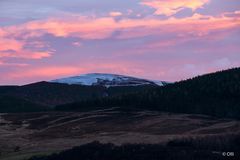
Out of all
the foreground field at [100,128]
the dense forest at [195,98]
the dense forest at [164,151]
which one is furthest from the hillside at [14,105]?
the dense forest at [164,151]

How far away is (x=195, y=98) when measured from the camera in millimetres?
94250

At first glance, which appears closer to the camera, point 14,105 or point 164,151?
point 164,151

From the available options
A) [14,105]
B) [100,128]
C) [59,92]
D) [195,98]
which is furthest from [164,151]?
[59,92]

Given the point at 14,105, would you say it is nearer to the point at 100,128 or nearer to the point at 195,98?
the point at 195,98

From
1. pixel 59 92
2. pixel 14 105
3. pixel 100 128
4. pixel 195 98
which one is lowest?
pixel 100 128

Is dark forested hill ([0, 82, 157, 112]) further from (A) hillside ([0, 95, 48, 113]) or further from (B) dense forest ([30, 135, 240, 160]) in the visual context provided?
(B) dense forest ([30, 135, 240, 160])

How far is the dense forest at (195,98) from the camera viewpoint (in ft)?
289

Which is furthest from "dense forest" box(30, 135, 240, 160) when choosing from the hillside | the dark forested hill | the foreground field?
the dark forested hill

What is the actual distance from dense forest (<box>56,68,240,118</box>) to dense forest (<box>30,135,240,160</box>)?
34716mm

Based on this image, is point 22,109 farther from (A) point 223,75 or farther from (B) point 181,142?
(B) point 181,142

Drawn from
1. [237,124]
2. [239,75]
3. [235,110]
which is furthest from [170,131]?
[239,75]

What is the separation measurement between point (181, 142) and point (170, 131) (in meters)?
21.9

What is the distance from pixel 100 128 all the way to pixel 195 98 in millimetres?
20359

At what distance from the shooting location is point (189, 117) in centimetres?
8300
